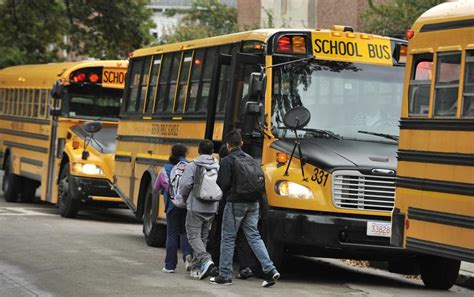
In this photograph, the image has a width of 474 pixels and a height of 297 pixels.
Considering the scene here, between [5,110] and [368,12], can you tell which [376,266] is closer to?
[5,110]

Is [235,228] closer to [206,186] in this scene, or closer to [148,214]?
[206,186]

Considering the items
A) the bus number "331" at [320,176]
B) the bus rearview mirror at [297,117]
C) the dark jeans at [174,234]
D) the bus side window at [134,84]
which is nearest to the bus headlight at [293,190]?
the bus number "331" at [320,176]

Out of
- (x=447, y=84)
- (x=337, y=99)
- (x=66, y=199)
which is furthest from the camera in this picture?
(x=66, y=199)

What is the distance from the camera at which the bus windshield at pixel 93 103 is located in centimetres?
2288

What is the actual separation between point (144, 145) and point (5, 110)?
9.75 metres

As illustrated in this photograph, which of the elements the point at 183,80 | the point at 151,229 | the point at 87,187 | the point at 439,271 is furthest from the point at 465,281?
the point at 87,187

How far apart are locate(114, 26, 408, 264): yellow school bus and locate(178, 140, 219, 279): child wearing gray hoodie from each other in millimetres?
672

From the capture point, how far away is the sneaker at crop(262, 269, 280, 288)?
12.5 m

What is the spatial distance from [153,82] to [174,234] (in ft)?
15.6

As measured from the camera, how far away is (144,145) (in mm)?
18062

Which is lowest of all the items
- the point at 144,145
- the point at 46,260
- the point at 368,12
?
the point at 46,260

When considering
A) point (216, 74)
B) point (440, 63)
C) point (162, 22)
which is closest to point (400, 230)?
point (440, 63)

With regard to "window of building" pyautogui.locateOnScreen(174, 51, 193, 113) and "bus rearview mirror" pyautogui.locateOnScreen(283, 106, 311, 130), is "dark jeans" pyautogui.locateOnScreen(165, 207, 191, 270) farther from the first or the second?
"window of building" pyautogui.locateOnScreen(174, 51, 193, 113)

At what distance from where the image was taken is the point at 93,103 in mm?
23031
